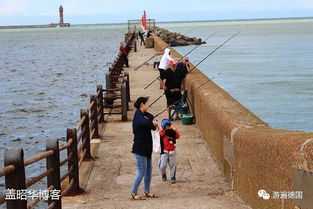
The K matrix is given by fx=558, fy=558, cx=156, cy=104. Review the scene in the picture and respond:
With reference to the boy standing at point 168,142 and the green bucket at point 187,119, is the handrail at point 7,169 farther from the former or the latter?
the green bucket at point 187,119

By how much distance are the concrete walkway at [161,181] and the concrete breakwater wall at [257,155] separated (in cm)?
28

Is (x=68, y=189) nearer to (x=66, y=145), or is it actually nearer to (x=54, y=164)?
(x=66, y=145)

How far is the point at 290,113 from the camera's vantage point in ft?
82.3

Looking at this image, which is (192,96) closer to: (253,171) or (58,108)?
(253,171)

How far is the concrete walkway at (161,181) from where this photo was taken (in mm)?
7750

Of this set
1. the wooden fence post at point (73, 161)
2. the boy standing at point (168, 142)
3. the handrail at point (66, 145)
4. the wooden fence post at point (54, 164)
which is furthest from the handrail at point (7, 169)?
the boy standing at point (168, 142)

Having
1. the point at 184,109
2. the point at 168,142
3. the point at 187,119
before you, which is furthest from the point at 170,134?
the point at 184,109

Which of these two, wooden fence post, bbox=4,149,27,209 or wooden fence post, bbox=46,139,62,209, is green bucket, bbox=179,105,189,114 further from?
wooden fence post, bbox=4,149,27,209

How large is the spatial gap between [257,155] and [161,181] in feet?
9.40

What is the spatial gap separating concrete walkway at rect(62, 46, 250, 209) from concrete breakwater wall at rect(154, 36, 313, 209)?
0.28m

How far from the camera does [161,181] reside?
920 cm

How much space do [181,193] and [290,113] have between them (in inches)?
693

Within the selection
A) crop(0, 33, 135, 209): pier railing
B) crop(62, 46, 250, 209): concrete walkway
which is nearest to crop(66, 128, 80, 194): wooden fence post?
crop(0, 33, 135, 209): pier railing

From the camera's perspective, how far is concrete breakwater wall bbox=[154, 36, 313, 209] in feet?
17.5
